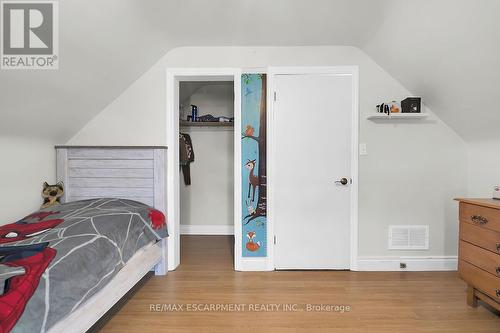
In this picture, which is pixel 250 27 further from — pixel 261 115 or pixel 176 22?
pixel 261 115

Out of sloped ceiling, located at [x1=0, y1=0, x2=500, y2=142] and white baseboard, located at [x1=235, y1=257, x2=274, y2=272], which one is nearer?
sloped ceiling, located at [x1=0, y1=0, x2=500, y2=142]

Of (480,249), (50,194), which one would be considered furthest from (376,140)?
(50,194)

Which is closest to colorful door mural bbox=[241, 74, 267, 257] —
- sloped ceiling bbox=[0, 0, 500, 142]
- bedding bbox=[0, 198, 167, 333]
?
sloped ceiling bbox=[0, 0, 500, 142]

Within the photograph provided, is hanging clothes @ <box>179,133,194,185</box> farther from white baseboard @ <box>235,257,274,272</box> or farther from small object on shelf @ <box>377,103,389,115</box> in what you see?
small object on shelf @ <box>377,103,389,115</box>

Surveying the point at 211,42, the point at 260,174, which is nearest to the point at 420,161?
the point at 260,174

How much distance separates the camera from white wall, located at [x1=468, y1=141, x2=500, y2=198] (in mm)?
2201

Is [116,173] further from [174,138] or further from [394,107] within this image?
[394,107]

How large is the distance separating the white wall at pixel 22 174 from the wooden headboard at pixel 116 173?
18 cm

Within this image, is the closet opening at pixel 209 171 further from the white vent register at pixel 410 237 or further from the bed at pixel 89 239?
the white vent register at pixel 410 237

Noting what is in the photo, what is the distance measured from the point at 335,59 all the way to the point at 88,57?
217 centimetres

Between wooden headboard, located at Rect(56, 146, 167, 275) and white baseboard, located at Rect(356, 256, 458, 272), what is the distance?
2.04 m

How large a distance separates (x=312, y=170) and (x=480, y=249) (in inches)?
53.5

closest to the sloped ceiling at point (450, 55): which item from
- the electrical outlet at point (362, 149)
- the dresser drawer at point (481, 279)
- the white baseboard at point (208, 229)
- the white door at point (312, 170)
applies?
the white door at point (312, 170)

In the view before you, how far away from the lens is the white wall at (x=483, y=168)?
2201mm
